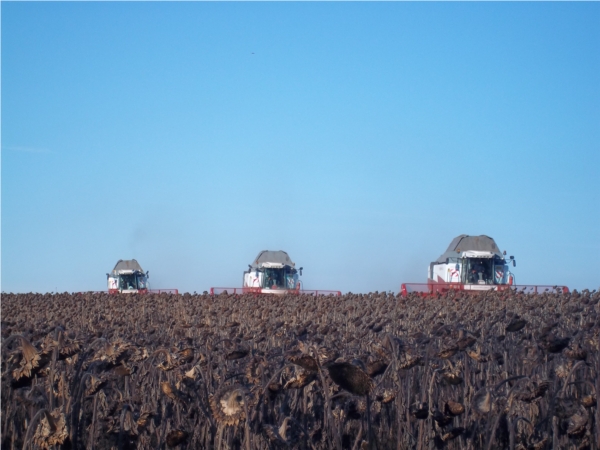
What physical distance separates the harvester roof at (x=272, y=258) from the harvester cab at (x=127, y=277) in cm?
928

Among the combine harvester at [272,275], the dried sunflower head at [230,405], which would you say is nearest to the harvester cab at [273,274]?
the combine harvester at [272,275]

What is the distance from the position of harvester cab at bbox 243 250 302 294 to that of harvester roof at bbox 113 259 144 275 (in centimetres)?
936

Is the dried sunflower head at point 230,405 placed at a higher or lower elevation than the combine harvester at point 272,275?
lower

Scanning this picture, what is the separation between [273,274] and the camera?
41.2m

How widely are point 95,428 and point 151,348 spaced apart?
343cm

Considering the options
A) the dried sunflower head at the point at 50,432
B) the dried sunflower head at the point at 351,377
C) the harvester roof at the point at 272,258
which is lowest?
the dried sunflower head at the point at 50,432

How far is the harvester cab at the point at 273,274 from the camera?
40.9m

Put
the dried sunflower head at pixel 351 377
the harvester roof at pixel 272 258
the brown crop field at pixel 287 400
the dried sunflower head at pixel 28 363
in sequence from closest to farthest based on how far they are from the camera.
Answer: the dried sunflower head at pixel 351 377
the dried sunflower head at pixel 28 363
the brown crop field at pixel 287 400
the harvester roof at pixel 272 258

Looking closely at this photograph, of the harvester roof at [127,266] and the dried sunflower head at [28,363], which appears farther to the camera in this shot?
the harvester roof at [127,266]

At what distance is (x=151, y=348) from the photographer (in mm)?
7812

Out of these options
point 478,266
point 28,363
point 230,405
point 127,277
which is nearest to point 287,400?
point 230,405

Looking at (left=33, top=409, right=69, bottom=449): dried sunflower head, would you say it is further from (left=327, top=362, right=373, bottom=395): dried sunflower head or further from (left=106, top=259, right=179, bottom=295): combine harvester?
(left=106, top=259, right=179, bottom=295): combine harvester

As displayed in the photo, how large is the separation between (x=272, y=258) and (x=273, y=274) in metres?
1.44

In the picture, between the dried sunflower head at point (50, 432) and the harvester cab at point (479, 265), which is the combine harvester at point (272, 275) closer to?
the harvester cab at point (479, 265)
